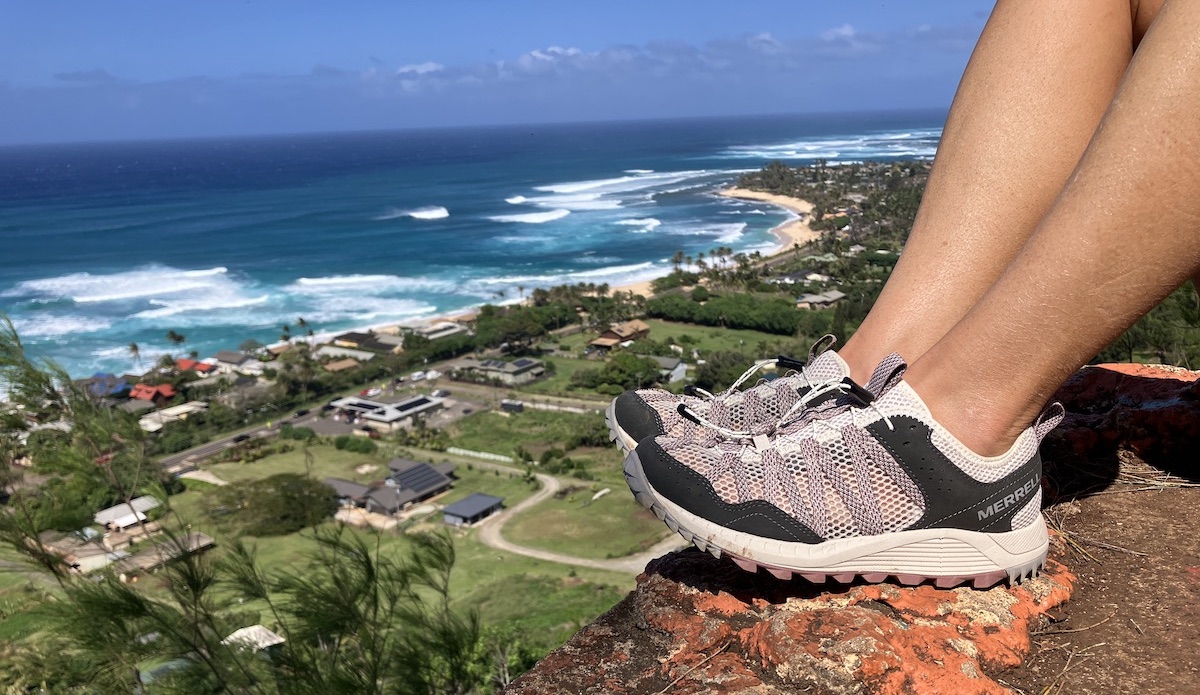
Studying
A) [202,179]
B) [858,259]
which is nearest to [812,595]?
[858,259]

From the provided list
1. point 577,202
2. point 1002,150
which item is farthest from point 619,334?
point 577,202

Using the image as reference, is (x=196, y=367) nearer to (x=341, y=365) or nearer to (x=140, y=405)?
(x=140, y=405)

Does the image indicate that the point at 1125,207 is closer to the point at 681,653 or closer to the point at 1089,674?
the point at 1089,674

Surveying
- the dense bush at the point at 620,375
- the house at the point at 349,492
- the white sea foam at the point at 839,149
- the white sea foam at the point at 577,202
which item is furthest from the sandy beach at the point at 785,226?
the white sea foam at the point at 839,149

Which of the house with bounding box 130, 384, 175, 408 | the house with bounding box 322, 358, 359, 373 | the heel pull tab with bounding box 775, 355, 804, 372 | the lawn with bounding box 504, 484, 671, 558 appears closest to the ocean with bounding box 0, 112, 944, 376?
the house with bounding box 130, 384, 175, 408

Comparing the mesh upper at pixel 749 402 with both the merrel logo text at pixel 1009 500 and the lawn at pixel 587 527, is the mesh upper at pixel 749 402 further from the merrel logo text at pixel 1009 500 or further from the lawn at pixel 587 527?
the lawn at pixel 587 527

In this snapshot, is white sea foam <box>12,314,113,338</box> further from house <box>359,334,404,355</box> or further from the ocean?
house <box>359,334,404,355</box>
